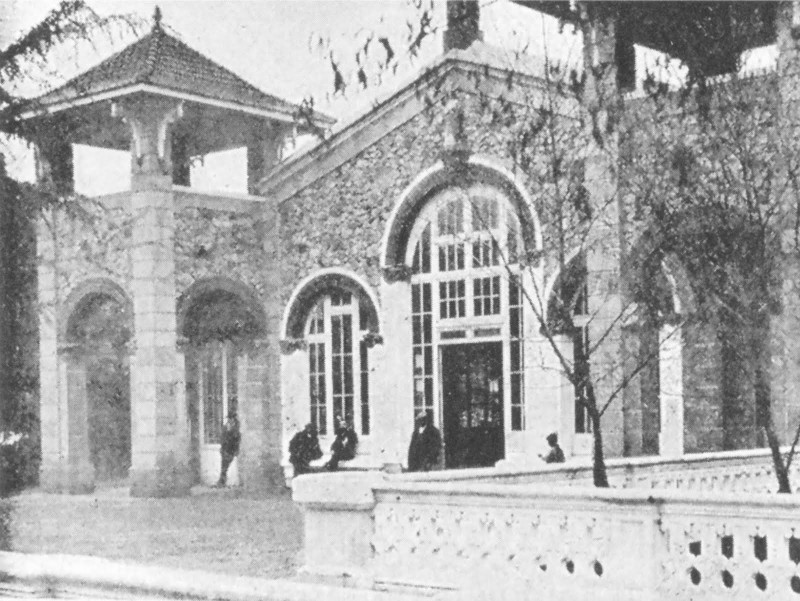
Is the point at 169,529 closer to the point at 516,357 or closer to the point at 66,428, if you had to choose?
the point at 516,357

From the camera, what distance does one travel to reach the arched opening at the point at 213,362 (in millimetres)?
19188

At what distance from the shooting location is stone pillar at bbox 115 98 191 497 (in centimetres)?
1803

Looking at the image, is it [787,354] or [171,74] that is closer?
[787,354]

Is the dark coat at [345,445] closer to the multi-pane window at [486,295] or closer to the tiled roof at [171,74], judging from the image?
the multi-pane window at [486,295]

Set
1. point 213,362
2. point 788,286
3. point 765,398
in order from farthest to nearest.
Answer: point 213,362 < point 788,286 < point 765,398

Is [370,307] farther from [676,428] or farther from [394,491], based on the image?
[394,491]

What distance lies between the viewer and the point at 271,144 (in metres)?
19.7

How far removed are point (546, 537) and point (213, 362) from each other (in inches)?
463

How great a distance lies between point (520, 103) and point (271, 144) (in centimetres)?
486

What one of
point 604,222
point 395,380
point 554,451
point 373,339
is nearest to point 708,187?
point 604,222

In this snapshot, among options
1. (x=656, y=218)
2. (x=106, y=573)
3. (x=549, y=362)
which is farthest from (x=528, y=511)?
(x=549, y=362)

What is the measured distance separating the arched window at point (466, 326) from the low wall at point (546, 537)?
6.62m

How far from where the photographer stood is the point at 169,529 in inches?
580

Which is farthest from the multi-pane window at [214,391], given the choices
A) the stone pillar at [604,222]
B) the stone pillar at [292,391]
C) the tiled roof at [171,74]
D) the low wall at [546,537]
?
the low wall at [546,537]
